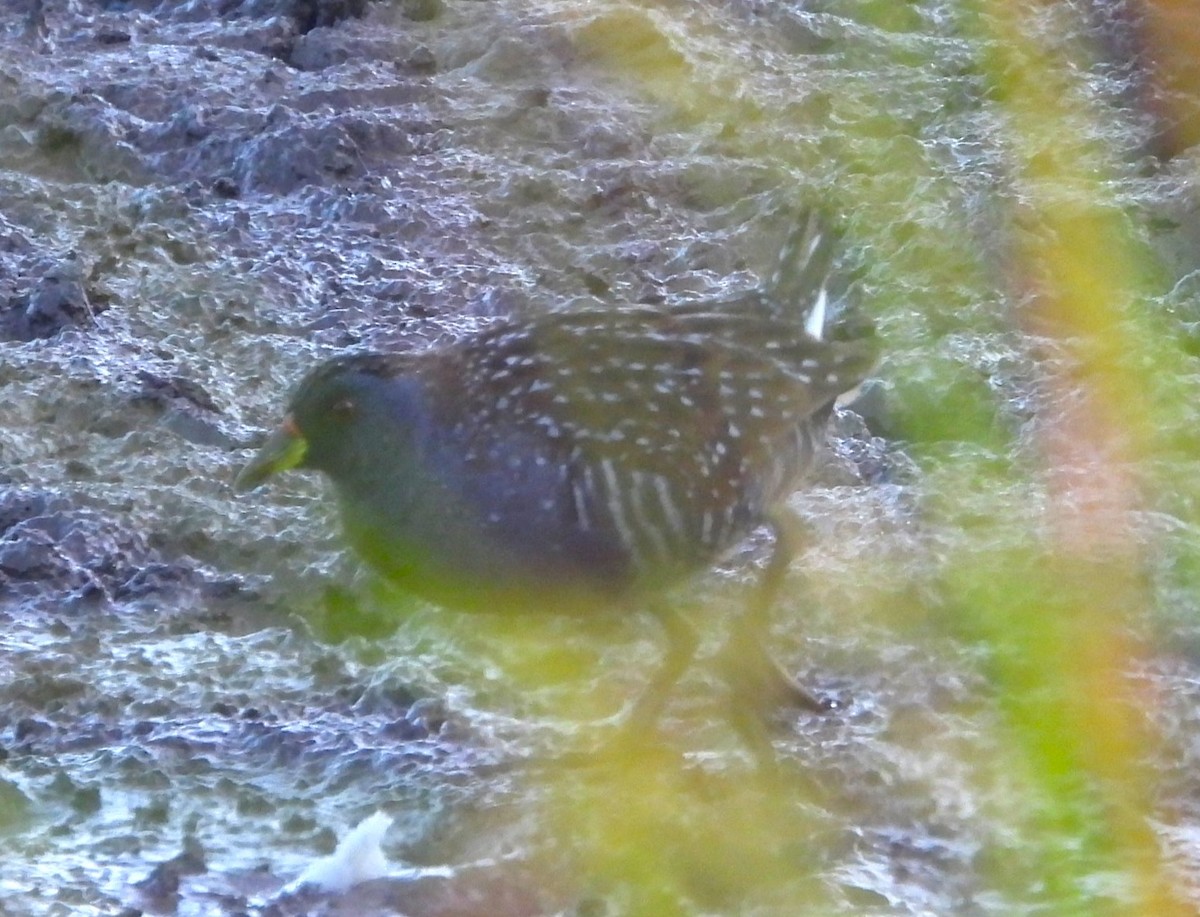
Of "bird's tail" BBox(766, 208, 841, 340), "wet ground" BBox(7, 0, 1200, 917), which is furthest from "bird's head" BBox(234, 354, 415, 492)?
"bird's tail" BBox(766, 208, 841, 340)

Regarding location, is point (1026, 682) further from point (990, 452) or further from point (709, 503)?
point (990, 452)

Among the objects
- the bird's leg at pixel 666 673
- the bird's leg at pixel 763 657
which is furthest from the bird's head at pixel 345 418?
the bird's leg at pixel 763 657

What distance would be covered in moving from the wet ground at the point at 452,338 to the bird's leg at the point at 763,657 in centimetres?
9

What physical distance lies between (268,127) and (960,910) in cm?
511

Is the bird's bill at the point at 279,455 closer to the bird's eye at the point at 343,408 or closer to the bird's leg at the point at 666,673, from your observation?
the bird's eye at the point at 343,408

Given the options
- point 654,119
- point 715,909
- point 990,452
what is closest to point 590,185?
point 654,119

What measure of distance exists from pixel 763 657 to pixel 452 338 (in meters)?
2.30

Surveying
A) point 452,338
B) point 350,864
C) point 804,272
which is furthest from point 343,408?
point 452,338

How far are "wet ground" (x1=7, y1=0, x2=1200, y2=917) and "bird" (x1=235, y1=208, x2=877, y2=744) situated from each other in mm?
390

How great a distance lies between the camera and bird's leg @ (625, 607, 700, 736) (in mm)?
4699

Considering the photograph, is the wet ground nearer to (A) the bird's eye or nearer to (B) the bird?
(B) the bird

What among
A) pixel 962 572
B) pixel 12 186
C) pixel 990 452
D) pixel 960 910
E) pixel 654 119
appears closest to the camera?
pixel 960 910

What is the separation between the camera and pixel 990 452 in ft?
20.1

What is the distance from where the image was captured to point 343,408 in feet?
15.2
